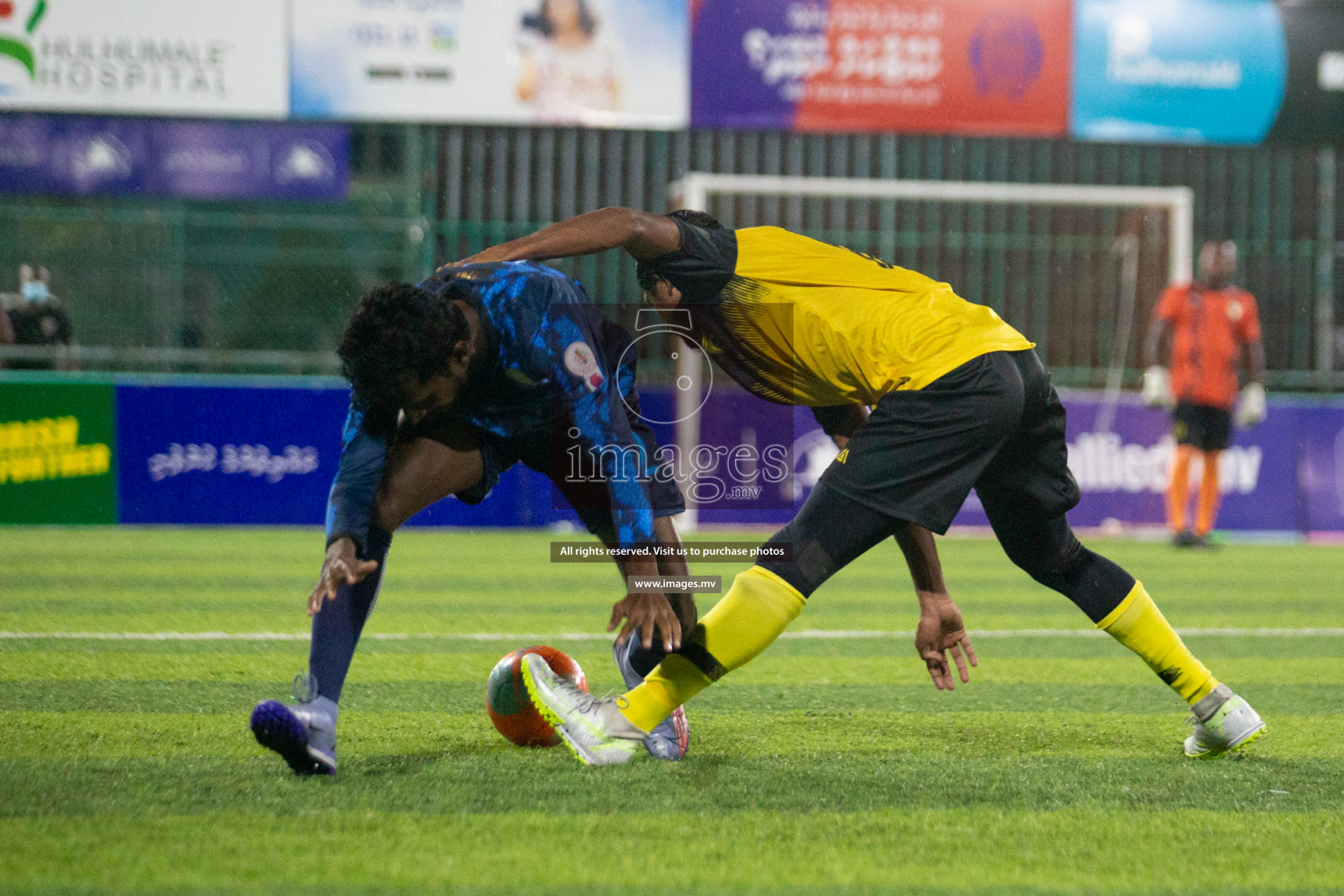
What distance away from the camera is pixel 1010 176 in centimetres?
1688

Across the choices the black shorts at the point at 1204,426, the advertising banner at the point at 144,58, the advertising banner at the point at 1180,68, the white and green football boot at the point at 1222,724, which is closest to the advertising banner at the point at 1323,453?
the black shorts at the point at 1204,426

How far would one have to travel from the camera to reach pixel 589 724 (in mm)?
3568

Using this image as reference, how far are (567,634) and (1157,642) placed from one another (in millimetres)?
2902

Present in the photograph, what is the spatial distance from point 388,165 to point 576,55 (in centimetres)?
283

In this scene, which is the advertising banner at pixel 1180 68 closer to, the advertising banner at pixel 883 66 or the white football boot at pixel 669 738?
the advertising banner at pixel 883 66

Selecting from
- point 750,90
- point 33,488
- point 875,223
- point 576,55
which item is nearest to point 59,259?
point 33,488

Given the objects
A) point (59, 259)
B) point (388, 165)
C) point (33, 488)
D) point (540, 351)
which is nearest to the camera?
point (540, 351)

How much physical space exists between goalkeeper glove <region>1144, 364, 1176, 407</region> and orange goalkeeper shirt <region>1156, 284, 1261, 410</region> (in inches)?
8.4

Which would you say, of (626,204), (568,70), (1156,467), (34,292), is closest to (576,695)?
(1156,467)

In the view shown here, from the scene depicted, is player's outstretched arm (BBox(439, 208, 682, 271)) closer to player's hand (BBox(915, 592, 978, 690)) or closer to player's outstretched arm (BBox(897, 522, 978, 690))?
player's outstretched arm (BBox(897, 522, 978, 690))

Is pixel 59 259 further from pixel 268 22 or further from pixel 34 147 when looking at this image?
pixel 268 22

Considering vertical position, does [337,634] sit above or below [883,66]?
below

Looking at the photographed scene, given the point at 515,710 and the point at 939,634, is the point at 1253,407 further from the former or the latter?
the point at 515,710

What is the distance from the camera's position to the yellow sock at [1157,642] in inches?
151
